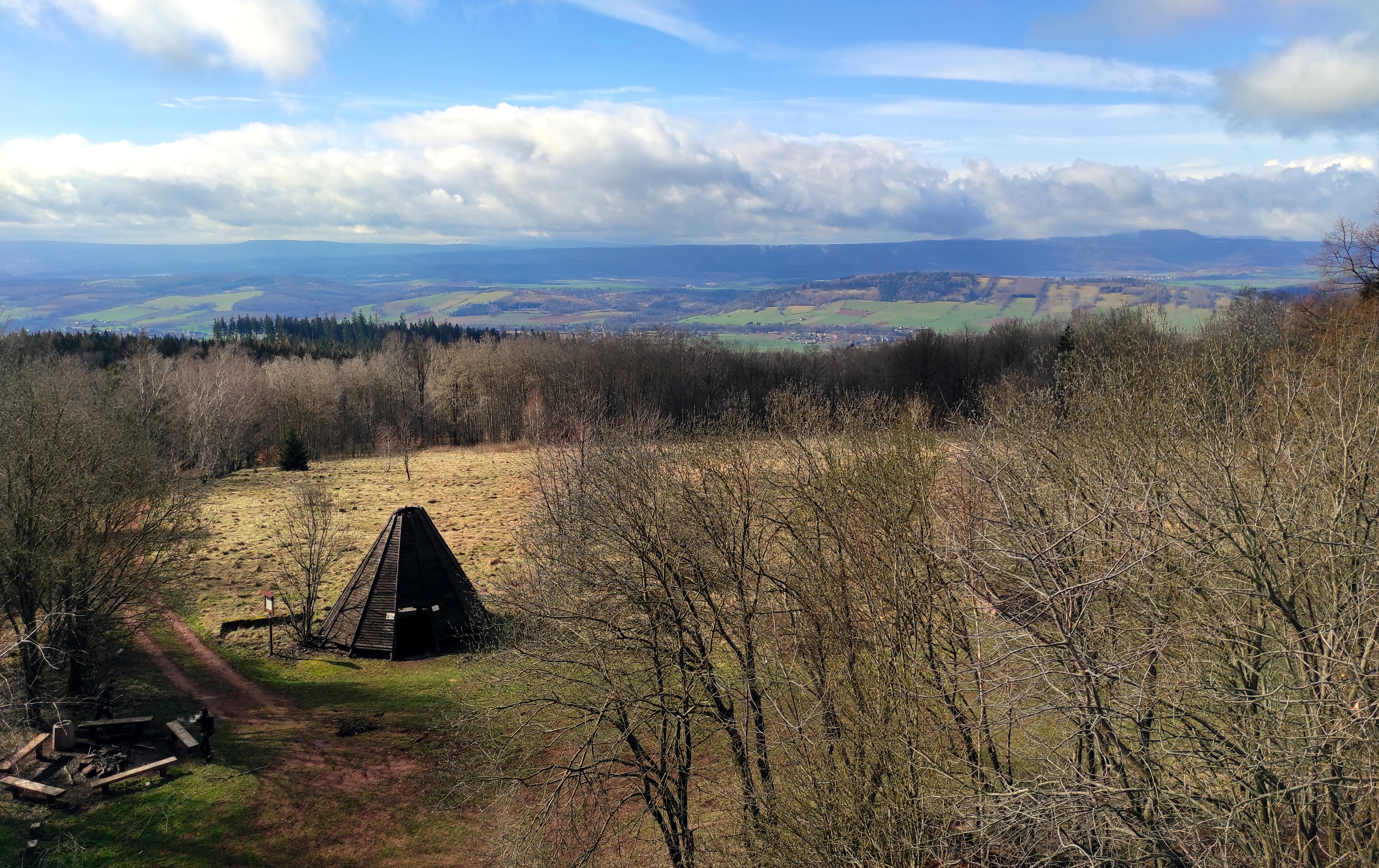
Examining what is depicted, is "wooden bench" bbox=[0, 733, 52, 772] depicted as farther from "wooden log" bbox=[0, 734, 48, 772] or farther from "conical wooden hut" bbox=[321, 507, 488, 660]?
"conical wooden hut" bbox=[321, 507, 488, 660]

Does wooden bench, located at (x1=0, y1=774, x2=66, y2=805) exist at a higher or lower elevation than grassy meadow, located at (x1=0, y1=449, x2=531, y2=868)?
higher

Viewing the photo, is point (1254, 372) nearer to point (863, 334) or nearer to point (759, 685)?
point (759, 685)

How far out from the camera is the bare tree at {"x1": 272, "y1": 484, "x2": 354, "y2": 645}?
27391 mm

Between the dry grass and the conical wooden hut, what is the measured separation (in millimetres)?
2280

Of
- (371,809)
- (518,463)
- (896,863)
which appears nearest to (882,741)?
(896,863)

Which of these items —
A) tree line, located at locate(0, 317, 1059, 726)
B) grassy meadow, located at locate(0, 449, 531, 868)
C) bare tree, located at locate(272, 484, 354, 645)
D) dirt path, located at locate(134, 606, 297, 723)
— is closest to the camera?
grassy meadow, located at locate(0, 449, 531, 868)

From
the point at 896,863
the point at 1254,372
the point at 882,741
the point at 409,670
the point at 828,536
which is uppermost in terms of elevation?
the point at 1254,372

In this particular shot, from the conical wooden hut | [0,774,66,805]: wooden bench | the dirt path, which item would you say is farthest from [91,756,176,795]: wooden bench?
the conical wooden hut

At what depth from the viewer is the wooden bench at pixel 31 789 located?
16422mm

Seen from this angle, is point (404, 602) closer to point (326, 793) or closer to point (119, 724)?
point (119, 724)

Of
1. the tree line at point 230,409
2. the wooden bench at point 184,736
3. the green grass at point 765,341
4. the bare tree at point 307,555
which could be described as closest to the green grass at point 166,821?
the wooden bench at point 184,736

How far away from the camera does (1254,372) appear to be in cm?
2314

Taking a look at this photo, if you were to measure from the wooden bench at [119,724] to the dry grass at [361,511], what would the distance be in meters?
6.48

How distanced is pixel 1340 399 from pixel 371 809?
20.2 metres
